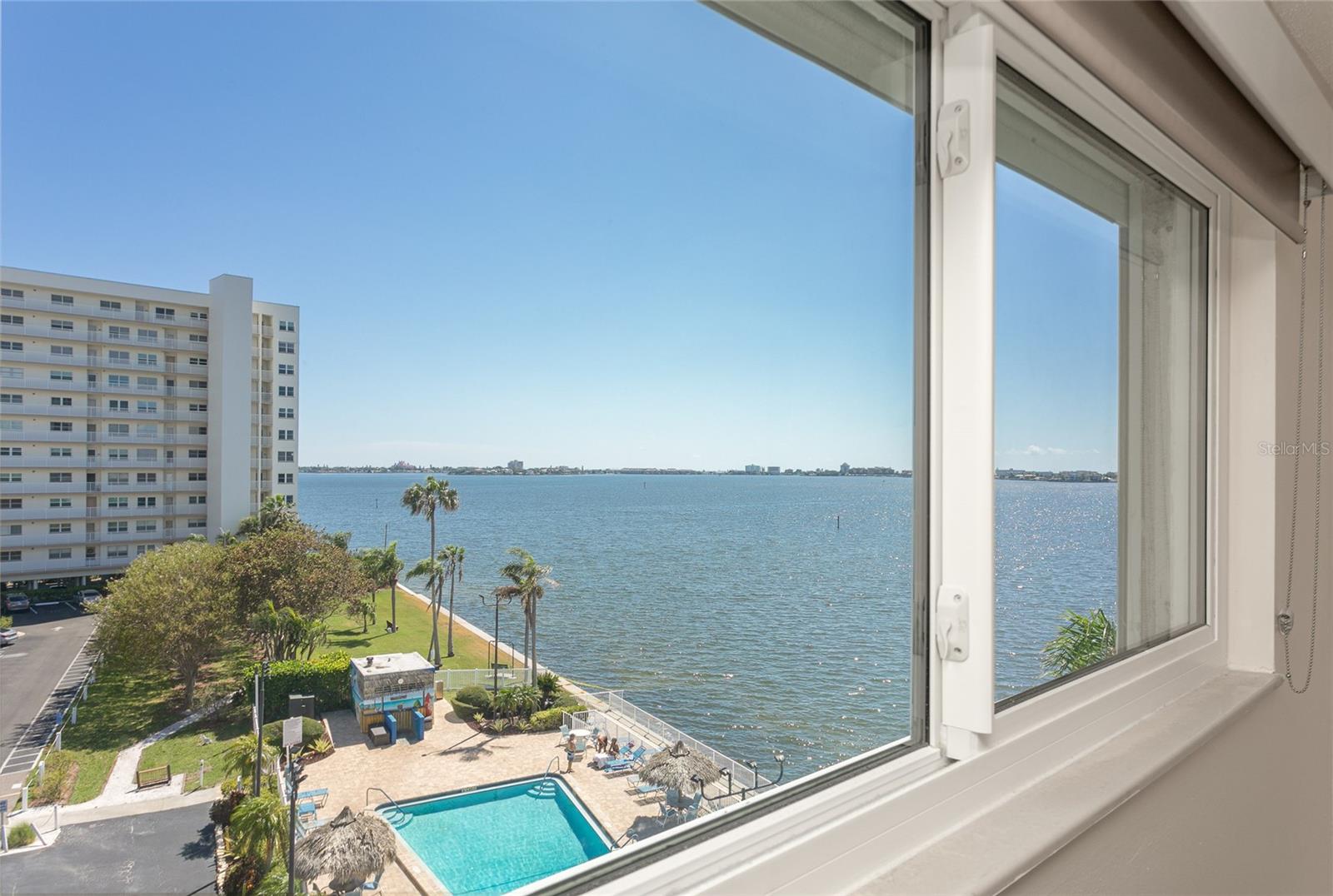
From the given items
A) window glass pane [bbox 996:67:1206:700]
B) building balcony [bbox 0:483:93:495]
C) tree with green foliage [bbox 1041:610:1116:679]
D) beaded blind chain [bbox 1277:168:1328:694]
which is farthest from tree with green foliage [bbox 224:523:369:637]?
beaded blind chain [bbox 1277:168:1328:694]

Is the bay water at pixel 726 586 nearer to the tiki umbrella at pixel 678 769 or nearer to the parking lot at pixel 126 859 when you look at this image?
the tiki umbrella at pixel 678 769

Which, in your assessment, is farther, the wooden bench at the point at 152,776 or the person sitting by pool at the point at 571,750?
the person sitting by pool at the point at 571,750

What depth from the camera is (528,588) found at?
0.72m

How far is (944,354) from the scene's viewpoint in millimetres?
1096

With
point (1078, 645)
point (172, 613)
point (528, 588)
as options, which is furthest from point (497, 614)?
point (1078, 645)

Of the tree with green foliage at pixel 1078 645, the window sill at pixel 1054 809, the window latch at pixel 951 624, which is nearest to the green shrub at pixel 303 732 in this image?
the window sill at pixel 1054 809

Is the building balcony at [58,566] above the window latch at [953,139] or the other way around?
the other way around

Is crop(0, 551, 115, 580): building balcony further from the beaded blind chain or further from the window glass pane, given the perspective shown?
the beaded blind chain

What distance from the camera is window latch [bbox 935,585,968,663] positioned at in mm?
1062

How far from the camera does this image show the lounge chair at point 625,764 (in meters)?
0.79

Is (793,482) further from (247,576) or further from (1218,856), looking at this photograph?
(1218,856)

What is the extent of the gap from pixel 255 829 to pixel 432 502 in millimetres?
278

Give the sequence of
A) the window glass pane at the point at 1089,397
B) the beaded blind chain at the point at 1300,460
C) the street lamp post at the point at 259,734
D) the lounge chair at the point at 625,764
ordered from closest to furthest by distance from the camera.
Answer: the street lamp post at the point at 259,734, the lounge chair at the point at 625,764, the window glass pane at the point at 1089,397, the beaded blind chain at the point at 1300,460

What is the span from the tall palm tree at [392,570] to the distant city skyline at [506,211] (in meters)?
0.08
